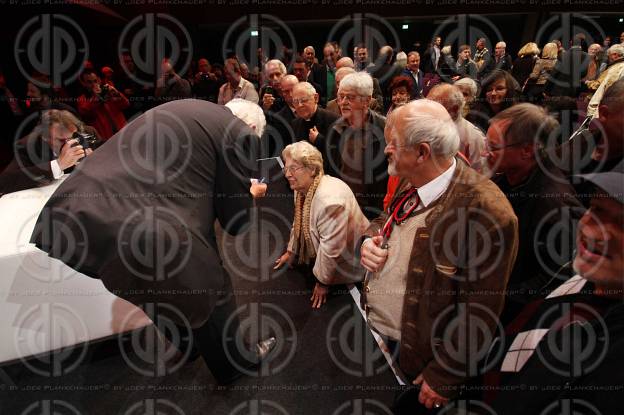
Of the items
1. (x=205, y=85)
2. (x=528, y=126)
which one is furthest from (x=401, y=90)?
(x=205, y=85)

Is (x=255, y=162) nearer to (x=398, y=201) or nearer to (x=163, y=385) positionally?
(x=398, y=201)

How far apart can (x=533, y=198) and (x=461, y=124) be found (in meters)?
0.90

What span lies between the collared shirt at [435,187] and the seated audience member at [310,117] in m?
1.63

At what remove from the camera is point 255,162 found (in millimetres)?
2043

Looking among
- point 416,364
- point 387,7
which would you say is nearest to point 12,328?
point 416,364

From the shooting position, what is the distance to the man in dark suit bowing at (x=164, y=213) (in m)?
1.47

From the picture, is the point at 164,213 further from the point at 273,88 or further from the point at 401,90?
the point at 273,88

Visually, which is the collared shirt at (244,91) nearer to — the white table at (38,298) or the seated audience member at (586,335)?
the white table at (38,298)

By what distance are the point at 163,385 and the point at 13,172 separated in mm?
1555

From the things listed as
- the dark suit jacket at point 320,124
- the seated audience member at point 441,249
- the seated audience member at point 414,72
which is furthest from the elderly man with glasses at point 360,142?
the seated audience member at point 414,72

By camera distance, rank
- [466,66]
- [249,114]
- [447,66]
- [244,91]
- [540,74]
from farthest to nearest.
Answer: [447,66]
[466,66]
[540,74]
[244,91]
[249,114]

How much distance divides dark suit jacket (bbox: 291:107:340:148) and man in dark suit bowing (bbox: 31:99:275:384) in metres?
1.08

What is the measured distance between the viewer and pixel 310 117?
3.07 metres

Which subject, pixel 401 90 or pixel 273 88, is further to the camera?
pixel 273 88
